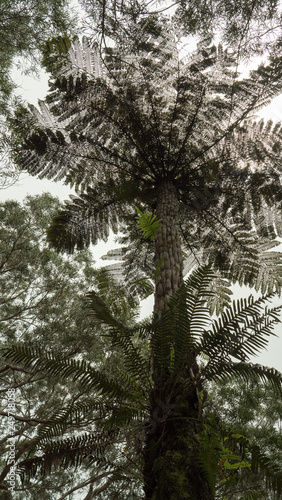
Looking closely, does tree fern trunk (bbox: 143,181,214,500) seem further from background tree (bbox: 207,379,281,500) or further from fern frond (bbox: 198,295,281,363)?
background tree (bbox: 207,379,281,500)

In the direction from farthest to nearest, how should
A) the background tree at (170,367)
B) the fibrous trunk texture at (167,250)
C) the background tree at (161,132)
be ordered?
the background tree at (161,132)
the fibrous trunk texture at (167,250)
the background tree at (170,367)

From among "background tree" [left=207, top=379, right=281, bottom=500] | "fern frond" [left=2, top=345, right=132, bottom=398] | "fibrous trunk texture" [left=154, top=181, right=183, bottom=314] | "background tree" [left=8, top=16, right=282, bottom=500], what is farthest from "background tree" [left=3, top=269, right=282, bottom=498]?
"background tree" [left=207, top=379, right=281, bottom=500]

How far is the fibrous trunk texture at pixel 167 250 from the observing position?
2.51 metres

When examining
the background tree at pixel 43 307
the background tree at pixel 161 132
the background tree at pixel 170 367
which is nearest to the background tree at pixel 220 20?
the background tree at pixel 161 132

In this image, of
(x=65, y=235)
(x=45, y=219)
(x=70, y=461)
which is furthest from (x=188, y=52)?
(x=45, y=219)

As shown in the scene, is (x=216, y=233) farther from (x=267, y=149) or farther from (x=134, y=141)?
(x=134, y=141)

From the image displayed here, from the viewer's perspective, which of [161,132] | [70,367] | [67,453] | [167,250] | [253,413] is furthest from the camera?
[253,413]

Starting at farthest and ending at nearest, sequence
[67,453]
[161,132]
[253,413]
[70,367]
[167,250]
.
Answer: [253,413] < [161,132] < [167,250] < [70,367] < [67,453]

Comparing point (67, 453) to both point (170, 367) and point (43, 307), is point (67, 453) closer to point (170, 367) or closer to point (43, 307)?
point (170, 367)

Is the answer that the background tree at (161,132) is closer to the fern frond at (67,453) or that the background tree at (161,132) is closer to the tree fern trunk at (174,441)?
the tree fern trunk at (174,441)

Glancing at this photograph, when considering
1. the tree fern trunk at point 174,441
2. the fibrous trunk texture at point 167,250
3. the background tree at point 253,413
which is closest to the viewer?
the tree fern trunk at point 174,441

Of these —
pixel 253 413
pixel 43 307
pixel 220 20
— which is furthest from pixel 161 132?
pixel 253 413

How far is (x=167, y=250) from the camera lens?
9.60 ft

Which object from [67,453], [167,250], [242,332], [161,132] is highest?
[161,132]
